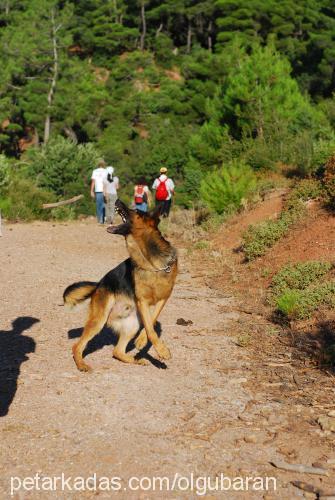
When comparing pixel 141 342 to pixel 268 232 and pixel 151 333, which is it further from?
pixel 268 232

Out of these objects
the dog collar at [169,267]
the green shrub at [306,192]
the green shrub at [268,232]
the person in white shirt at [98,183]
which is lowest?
the person in white shirt at [98,183]

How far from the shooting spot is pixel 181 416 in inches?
201

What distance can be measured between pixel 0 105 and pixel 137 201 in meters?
41.3

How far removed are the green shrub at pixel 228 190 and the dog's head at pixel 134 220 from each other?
10859mm

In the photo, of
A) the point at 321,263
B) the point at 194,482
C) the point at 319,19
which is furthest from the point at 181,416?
the point at 319,19

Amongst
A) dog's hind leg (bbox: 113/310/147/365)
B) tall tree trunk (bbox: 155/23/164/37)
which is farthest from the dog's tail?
tall tree trunk (bbox: 155/23/164/37)

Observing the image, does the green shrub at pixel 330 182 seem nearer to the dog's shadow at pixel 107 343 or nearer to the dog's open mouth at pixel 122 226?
the dog's shadow at pixel 107 343

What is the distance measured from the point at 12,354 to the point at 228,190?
11.2 metres

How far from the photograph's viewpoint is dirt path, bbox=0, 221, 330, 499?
4.19 meters

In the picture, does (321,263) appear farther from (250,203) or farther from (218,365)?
(250,203)

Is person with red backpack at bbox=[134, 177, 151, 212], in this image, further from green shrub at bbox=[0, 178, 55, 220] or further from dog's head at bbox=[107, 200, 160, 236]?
dog's head at bbox=[107, 200, 160, 236]

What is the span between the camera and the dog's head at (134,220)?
227 inches

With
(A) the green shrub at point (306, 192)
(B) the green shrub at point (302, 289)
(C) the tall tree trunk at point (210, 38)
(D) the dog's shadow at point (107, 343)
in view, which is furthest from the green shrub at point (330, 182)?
(C) the tall tree trunk at point (210, 38)

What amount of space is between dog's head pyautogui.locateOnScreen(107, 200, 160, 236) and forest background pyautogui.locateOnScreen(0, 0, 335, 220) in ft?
28.6
